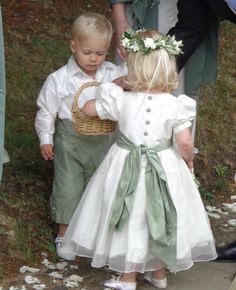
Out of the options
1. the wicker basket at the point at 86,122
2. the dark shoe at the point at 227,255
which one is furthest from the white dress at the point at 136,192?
the dark shoe at the point at 227,255

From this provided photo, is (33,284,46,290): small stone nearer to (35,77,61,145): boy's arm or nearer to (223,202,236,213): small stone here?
(35,77,61,145): boy's arm

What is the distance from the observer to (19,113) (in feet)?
20.3

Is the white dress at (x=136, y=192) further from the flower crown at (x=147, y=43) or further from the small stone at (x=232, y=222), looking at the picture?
the small stone at (x=232, y=222)

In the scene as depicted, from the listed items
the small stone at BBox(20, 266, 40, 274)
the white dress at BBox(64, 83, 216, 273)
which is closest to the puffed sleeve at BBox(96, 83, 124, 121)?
the white dress at BBox(64, 83, 216, 273)

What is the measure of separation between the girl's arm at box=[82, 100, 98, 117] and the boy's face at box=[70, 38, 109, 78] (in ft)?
1.03

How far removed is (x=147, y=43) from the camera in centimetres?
419

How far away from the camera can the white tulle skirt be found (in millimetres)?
4277

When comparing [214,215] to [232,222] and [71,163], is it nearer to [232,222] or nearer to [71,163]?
[232,222]

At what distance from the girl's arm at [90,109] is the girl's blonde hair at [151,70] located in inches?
9.5

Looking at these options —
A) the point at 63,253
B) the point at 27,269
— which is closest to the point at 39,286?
the point at 27,269

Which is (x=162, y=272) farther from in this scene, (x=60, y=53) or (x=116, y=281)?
(x=60, y=53)

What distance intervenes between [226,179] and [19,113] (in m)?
1.65

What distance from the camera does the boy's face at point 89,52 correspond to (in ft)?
14.9

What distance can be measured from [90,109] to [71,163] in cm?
55
